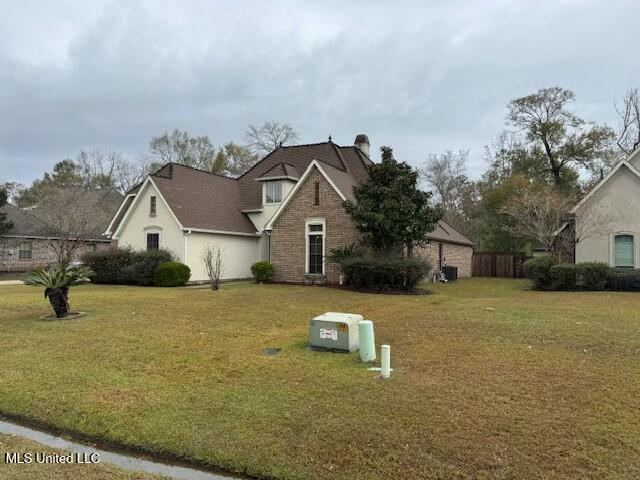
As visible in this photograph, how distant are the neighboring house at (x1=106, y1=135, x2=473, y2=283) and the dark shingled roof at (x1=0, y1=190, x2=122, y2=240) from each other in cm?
943

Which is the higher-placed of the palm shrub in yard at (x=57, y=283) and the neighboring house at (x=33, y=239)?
the neighboring house at (x=33, y=239)

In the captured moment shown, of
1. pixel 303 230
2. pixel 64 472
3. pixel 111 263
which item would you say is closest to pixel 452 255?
pixel 303 230

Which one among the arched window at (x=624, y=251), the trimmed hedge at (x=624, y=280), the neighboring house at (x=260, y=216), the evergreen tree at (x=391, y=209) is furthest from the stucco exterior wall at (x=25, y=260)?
the arched window at (x=624, y=251)

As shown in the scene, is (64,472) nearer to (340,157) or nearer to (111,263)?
(111,263)

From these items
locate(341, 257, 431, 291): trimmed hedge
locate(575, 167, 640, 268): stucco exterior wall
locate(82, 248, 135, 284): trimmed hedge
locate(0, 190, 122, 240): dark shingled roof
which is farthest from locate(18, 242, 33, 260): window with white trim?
locate(575, 167, 640, 268): stucco exterior wall

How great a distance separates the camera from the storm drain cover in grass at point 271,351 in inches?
295

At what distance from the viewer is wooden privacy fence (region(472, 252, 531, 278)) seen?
3105 cm

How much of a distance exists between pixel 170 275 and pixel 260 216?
23.4ft

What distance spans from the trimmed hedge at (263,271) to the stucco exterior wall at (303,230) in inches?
13.3

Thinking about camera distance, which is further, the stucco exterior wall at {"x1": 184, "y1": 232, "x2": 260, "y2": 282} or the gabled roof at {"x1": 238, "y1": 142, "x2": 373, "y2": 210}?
the gabled roof at {"x1": 238, "y1": 142, "x2": 373, "y2": 210}

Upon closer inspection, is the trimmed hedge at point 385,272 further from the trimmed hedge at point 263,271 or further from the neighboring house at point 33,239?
the neighboring house at point 33,239

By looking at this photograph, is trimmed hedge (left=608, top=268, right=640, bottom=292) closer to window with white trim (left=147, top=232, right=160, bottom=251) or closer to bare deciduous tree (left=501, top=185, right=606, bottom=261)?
bare deciduous tree (left=501, top=185, right=606, bottom=261)

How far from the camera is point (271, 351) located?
7.68 m

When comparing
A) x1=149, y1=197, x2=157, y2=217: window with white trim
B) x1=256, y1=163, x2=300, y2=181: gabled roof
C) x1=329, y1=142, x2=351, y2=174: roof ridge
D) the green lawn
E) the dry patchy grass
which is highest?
x1=329, y1=142, x2=351, y2=174: roof ridge
